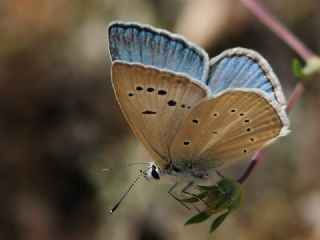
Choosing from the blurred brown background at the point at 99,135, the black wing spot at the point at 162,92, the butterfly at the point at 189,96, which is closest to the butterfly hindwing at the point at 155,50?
the butterfly at the point at 189,96

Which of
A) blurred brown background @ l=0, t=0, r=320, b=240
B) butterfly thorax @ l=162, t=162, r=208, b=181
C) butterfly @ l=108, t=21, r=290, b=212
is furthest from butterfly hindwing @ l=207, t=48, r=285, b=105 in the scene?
blurred brown background @ l=0, t=0, r=320, b=240

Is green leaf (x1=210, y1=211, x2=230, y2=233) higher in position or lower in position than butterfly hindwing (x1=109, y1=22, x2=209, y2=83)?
lower

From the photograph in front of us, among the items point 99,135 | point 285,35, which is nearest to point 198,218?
point 285,35

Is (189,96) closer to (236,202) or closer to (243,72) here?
(243,72)

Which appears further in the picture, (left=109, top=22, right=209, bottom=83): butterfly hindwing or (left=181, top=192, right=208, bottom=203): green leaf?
(left=181, top=192, right=208, bottom=203): green leaf

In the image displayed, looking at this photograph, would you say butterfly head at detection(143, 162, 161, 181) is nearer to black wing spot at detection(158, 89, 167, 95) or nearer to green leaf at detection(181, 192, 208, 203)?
green leaf at detection(181, 192, 208, 203)

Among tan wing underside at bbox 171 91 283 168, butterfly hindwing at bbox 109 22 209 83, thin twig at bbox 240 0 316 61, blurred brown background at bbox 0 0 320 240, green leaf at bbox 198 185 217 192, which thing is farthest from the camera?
blurred brown background at bbox 0 0 320 240

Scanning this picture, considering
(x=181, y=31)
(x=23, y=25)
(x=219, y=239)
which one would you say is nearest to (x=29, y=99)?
(x=23, y=25)
